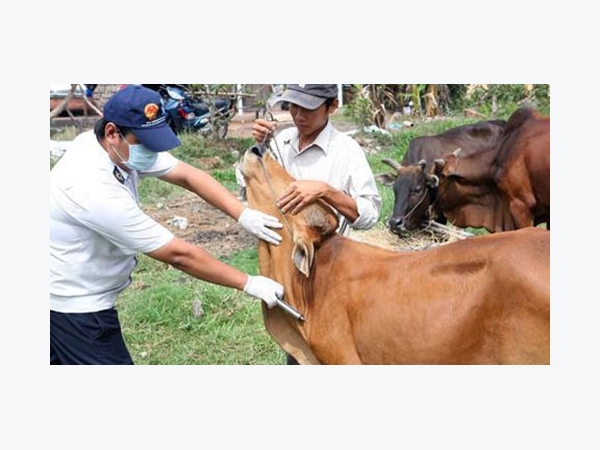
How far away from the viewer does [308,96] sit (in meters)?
3.81

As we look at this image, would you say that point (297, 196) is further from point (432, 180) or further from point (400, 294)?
point (432, 180)

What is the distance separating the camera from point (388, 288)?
3441mm

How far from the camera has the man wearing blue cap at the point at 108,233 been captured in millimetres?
3307

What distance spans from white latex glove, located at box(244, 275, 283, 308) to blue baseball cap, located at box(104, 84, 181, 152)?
2.45 ft

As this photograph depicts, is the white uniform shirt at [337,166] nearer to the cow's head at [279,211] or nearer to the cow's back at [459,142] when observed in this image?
the cow's head at [279,211]

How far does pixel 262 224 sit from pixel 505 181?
513 centimetres

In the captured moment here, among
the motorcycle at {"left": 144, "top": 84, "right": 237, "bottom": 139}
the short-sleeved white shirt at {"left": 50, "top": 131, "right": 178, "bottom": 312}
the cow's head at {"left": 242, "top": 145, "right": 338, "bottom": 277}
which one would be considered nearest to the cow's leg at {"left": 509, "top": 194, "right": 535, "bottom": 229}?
the cow's head at {"left": 242, "top": 145, "right": 338, "bottom": 277}

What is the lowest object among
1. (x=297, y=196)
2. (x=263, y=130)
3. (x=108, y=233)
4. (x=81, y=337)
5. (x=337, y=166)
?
(x=81, y=337)

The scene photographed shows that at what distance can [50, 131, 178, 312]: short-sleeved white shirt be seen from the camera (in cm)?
329

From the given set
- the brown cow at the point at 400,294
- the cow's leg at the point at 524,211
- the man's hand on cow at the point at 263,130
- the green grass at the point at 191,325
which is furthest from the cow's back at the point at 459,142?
the brown cow at the point at 400,294

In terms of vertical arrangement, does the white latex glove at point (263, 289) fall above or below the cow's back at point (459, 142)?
below

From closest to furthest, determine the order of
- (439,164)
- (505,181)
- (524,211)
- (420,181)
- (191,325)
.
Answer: (191,325) → (524,211) → (505,181) → (439,164) → (420,181)

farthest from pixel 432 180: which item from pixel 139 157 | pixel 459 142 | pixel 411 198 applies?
pixel 139 157

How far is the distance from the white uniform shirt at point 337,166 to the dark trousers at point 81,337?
125 cm
